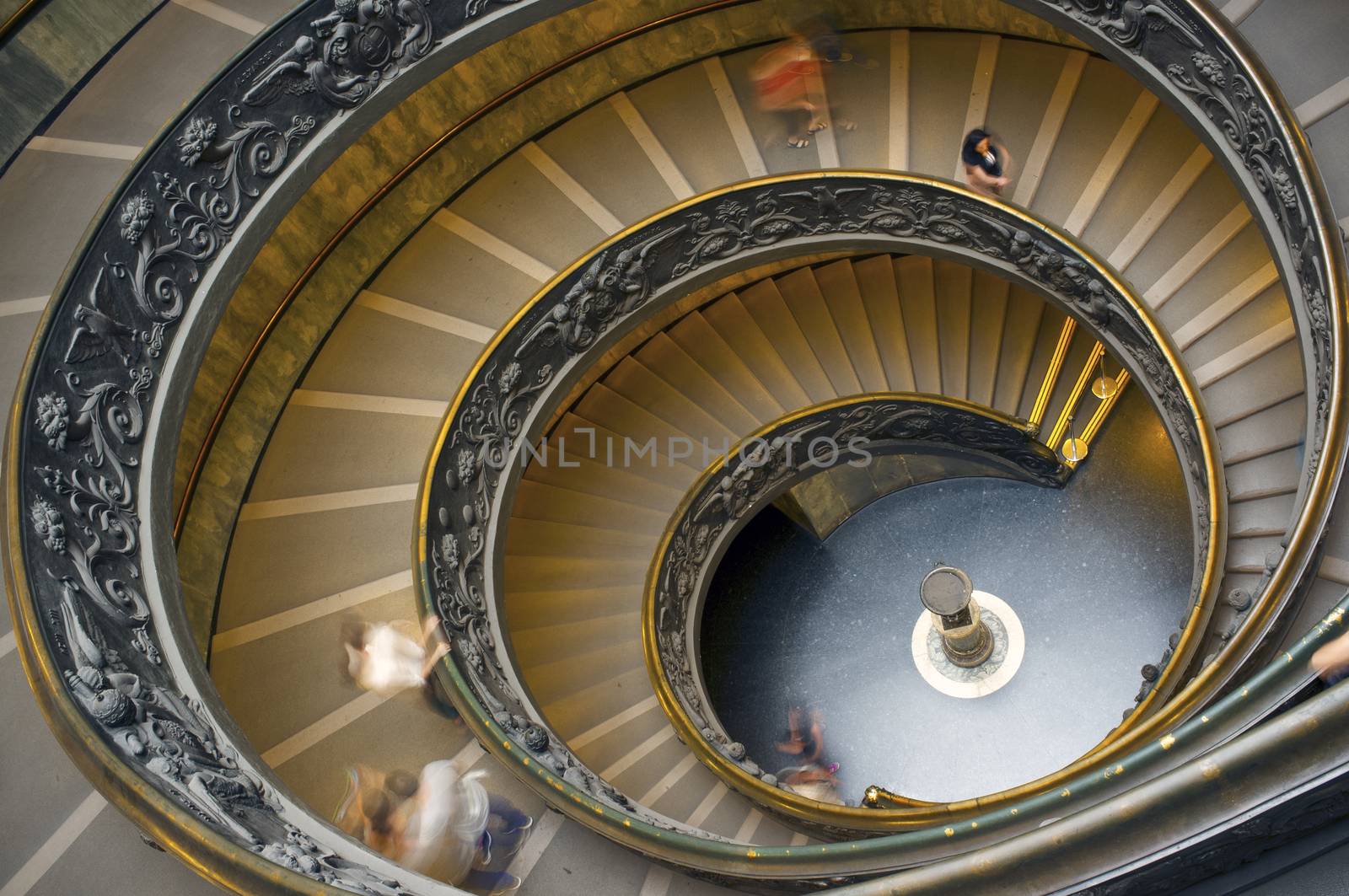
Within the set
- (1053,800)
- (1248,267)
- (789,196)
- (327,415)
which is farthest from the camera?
(789,196)

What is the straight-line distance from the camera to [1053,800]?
393 cm

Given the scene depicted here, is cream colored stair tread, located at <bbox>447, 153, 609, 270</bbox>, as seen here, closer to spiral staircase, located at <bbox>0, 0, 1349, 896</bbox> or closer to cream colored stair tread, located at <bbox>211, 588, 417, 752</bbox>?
spiral staircase, located at <bbox>0, 0, 1349, 896</bbox>

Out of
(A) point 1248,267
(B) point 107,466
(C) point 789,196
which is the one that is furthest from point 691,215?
(B) point 107,466

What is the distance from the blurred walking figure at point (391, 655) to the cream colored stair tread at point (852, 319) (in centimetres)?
585

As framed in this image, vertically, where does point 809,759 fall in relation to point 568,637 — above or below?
above

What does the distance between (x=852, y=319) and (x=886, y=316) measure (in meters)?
0.40

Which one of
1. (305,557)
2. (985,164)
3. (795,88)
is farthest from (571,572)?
(985,164)

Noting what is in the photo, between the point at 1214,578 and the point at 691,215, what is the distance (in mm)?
5155

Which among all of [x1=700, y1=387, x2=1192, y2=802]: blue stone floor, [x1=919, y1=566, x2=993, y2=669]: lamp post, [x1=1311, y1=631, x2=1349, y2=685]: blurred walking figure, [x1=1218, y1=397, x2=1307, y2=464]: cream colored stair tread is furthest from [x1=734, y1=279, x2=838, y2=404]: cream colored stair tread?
[x1=1311, y1=631, x2=1349, y2=685]: blurred walking figure

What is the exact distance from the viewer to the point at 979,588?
36.2 feet

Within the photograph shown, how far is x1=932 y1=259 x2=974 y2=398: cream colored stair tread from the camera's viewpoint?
1081 cm

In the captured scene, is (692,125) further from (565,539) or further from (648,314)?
(565,539)

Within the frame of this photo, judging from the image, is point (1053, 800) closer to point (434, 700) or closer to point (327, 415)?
point (434, 700)

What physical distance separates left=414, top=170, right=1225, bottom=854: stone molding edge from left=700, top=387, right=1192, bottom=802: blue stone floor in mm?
2552
